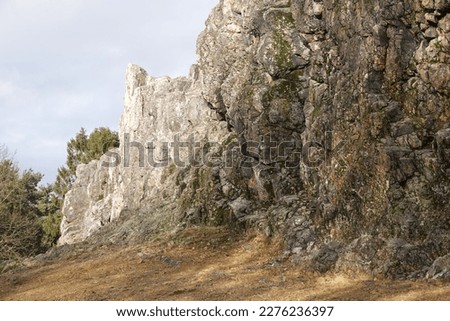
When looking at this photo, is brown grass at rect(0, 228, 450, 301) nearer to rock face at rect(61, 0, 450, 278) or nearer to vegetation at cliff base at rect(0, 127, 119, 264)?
rock face at rect(61, 0, 450, 278)

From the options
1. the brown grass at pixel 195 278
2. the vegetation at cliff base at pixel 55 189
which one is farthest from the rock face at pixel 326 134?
the vegetation at cliff base at pixel 55 189

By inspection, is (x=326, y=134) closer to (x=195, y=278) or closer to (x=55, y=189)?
(x=195, y=278)

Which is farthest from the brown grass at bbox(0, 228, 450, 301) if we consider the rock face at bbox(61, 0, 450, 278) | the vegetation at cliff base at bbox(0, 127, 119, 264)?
the vegetation at cliff base at bbox(0, 127, 119, 264)

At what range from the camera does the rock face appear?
1659cm

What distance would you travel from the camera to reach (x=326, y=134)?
20781mm

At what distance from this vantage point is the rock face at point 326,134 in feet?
54.4

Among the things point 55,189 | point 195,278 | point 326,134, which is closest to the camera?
point 195,278

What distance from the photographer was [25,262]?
29.4 meters

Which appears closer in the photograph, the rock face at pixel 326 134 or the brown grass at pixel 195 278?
the brown grass at pixel 195 278

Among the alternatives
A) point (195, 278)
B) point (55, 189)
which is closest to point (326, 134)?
point (195, 278)

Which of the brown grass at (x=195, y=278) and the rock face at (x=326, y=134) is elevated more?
the rock face at (x=326, y=134)

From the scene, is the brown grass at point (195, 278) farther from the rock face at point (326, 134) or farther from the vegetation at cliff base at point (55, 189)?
the vegetation at cliff base at point (55, 189)

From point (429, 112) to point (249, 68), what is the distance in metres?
11.2

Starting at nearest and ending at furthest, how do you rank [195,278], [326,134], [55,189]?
[195,278] < [326,134] < [55,189]
